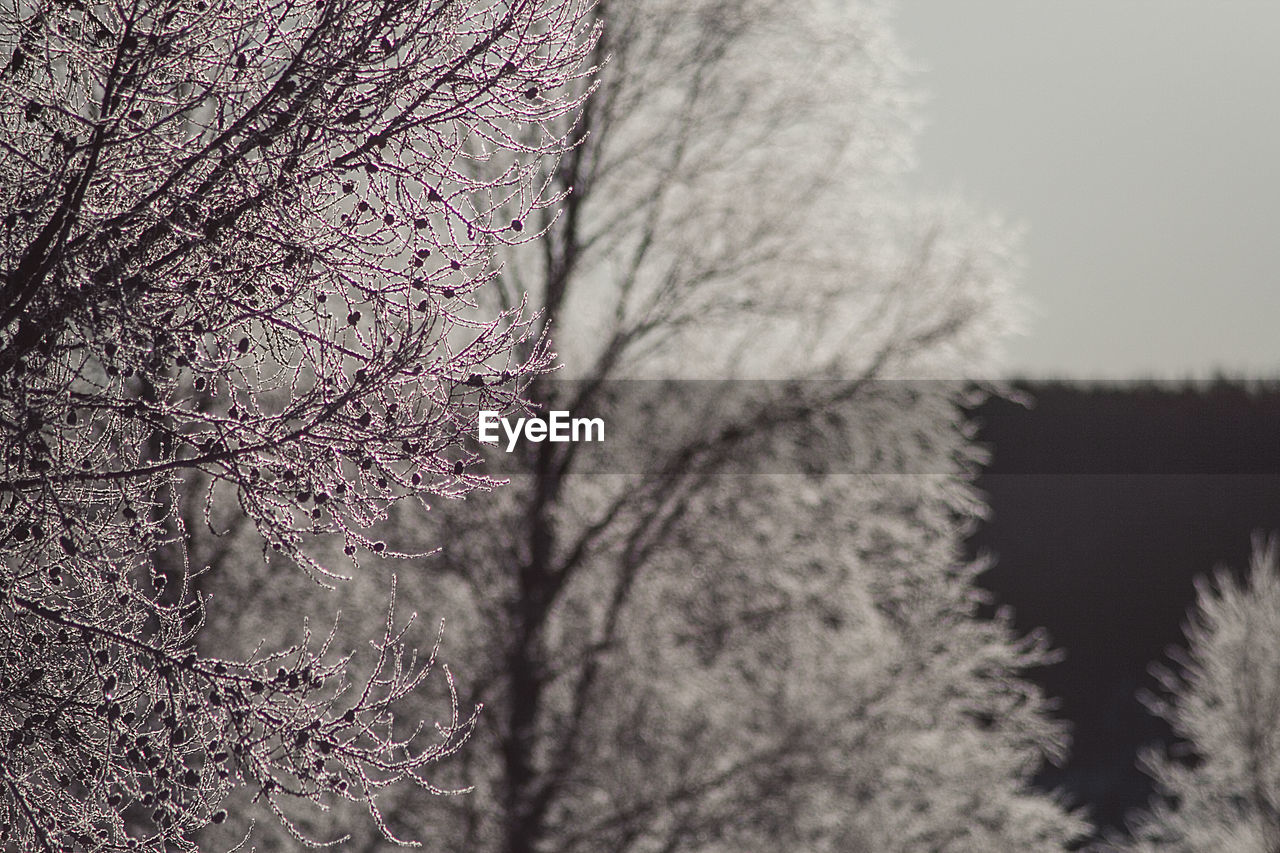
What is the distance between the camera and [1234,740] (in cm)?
1745

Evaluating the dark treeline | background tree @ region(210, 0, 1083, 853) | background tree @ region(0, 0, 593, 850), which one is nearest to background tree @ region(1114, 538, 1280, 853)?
the dark treeline

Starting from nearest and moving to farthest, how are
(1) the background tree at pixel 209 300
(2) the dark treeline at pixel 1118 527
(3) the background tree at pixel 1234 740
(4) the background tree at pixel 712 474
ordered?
(1) the background tree at pixel 209 300 < (4) the background tree at pixel 712 474 < (3) the background tree at pixel 1234 740 < (2) the dark treeline at pixel 1118 527

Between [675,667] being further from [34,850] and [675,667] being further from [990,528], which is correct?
[990,528]

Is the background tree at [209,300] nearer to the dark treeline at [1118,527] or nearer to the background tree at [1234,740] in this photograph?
the background tree at [1234,740]

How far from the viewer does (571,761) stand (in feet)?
27.9

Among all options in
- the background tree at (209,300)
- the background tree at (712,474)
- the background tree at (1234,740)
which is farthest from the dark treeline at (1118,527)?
the background tree at (209,300)

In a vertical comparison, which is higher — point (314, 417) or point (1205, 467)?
point (1205, 467)

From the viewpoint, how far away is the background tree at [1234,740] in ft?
56.0

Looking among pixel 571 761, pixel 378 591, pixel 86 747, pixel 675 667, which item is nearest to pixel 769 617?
pixel 675 667

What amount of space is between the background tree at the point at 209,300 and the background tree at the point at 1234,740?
16.3 meters

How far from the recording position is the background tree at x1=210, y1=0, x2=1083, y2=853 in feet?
28.4

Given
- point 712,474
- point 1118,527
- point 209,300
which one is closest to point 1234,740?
point 1118,527

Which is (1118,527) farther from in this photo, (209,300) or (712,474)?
(209,300)

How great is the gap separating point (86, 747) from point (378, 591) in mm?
5652
